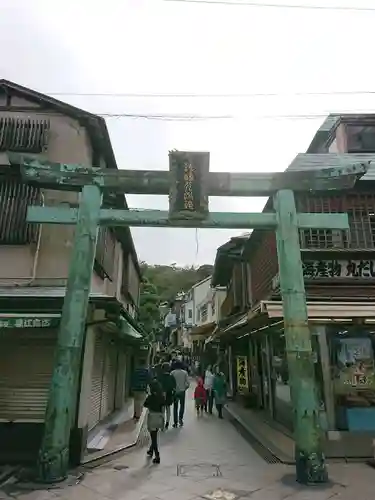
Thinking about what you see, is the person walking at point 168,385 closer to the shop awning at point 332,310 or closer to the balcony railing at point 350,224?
the shop awning at point 332,310

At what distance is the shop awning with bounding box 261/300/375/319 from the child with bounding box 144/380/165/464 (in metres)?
3.25

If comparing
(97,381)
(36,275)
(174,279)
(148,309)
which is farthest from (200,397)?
(174,279)

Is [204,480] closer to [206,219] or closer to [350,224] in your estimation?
[206,219]

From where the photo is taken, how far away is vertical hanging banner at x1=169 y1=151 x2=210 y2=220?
9359 mm

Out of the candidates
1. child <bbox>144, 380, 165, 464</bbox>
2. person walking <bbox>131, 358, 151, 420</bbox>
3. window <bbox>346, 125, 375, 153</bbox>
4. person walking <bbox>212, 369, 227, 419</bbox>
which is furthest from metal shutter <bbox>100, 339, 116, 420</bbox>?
window <bbox>346, 125, 375, 153</bbox>

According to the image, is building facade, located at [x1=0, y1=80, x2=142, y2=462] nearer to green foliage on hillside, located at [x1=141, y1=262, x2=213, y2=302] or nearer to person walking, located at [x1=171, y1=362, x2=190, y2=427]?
person walking, located at [x1=171, y1=362, x2=190, y2=427]

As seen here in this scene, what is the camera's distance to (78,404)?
9.41 m

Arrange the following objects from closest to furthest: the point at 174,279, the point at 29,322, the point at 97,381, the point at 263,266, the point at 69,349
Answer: the point at 69,349 → the point at 29,322 → the point at 97,381 → the point at 263,266 → the point at 174,279

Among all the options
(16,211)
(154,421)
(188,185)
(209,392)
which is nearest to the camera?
(154,421)

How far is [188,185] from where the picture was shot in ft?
31.1

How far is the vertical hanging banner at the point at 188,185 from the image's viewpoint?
936 centimetres

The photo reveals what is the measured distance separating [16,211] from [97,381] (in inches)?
237

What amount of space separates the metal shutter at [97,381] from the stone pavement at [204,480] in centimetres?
232

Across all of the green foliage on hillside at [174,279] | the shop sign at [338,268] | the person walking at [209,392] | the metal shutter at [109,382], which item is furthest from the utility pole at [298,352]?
the green foliage on hillside at [174,279]
